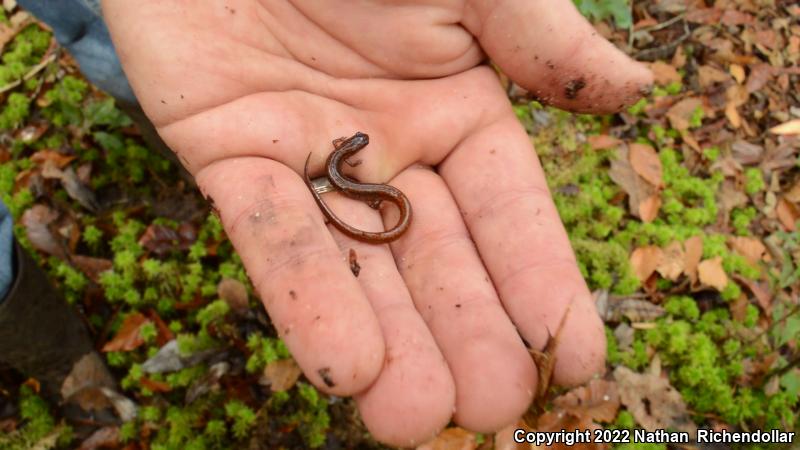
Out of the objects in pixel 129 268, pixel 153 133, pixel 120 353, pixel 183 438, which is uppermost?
pixel 153 133

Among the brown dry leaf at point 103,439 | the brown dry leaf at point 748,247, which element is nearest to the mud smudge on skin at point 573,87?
the brown dry leaf at point 748,247

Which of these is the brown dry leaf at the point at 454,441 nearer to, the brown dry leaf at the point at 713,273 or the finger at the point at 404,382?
the finger at the point at 404,382

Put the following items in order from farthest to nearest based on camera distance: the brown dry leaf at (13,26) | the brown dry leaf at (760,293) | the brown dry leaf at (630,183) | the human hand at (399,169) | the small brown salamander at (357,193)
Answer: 1. the brown dry leaf at (13,26)
2. the brown dry leaf at (630,183)
3. the brown dry leaf at (760,293)
4. the small brown salamander at (357,193)
5. the human hand at (399,169)

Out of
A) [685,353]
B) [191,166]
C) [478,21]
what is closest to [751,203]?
[685,353]

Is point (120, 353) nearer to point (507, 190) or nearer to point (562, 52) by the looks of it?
point (507, 190)

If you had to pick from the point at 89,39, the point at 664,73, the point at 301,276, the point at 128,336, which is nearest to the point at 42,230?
the point at 128,336

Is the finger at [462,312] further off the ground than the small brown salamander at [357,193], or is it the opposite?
the small brown salamander at [357,193]

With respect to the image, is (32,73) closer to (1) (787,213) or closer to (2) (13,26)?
(2) (13,26)
